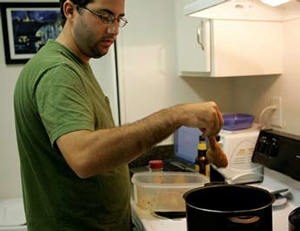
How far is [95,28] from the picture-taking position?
1117 millimetres

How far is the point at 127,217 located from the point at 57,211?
0.29 meters

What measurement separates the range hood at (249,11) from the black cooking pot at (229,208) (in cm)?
76

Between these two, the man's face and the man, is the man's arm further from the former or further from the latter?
the man's face

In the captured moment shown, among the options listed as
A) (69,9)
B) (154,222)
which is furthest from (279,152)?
(69,9)

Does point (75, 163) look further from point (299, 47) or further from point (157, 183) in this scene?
point (299, 47)

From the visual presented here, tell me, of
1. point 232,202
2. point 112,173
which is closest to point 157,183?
point 112,173

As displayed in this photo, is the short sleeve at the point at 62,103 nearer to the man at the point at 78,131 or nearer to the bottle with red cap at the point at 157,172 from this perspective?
the man at the point at 78,131

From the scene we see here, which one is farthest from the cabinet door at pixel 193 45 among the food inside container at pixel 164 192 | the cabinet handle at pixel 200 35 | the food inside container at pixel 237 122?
the food inside container at pixel 164 192

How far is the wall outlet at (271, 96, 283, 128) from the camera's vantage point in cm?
191

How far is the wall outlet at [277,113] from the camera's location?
6.26 ft

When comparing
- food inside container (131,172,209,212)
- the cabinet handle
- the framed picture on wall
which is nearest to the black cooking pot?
food inside container (131,172,209,212)

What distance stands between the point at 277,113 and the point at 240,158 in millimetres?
323

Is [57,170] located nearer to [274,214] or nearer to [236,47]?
[274,214]

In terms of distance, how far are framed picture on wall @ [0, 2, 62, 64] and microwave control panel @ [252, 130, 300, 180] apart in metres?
1.45
